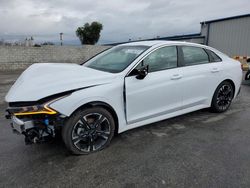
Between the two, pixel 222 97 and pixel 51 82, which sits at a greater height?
pixel 51 82

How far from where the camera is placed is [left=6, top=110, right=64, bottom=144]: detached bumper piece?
2.52 metres

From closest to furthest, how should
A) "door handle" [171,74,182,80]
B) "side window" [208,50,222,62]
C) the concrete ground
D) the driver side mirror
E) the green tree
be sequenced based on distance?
the concrete ground < the driver side mirror < "door handle" [171,74,182,80] < "side window" [208,50,222,62] < the green tree

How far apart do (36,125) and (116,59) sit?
175 centimetres

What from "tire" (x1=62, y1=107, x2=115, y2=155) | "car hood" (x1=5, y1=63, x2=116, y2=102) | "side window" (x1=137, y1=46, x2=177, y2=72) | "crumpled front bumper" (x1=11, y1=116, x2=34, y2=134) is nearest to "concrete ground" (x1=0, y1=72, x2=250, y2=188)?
"tire" (x1=62, y1=107, x2=115, y2=155)

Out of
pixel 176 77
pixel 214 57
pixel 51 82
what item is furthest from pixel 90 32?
pixel 51 82

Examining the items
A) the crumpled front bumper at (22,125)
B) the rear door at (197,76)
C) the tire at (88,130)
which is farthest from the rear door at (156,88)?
the crumpled front bumper at (22,125)

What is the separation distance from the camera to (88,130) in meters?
2.87

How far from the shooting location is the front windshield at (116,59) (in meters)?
3.29

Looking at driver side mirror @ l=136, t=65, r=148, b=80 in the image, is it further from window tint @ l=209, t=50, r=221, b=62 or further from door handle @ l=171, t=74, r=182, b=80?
window tint @ l=209, t=50, r=221, b=62

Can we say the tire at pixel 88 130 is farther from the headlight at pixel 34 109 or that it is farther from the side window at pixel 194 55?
the side window at pixel 194 55

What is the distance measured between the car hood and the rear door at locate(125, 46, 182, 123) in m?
0.45

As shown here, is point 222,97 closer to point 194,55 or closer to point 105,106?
point 194,55

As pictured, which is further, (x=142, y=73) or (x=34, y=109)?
(x=142, y=73)

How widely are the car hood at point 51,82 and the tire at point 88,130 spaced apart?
0.37 m
